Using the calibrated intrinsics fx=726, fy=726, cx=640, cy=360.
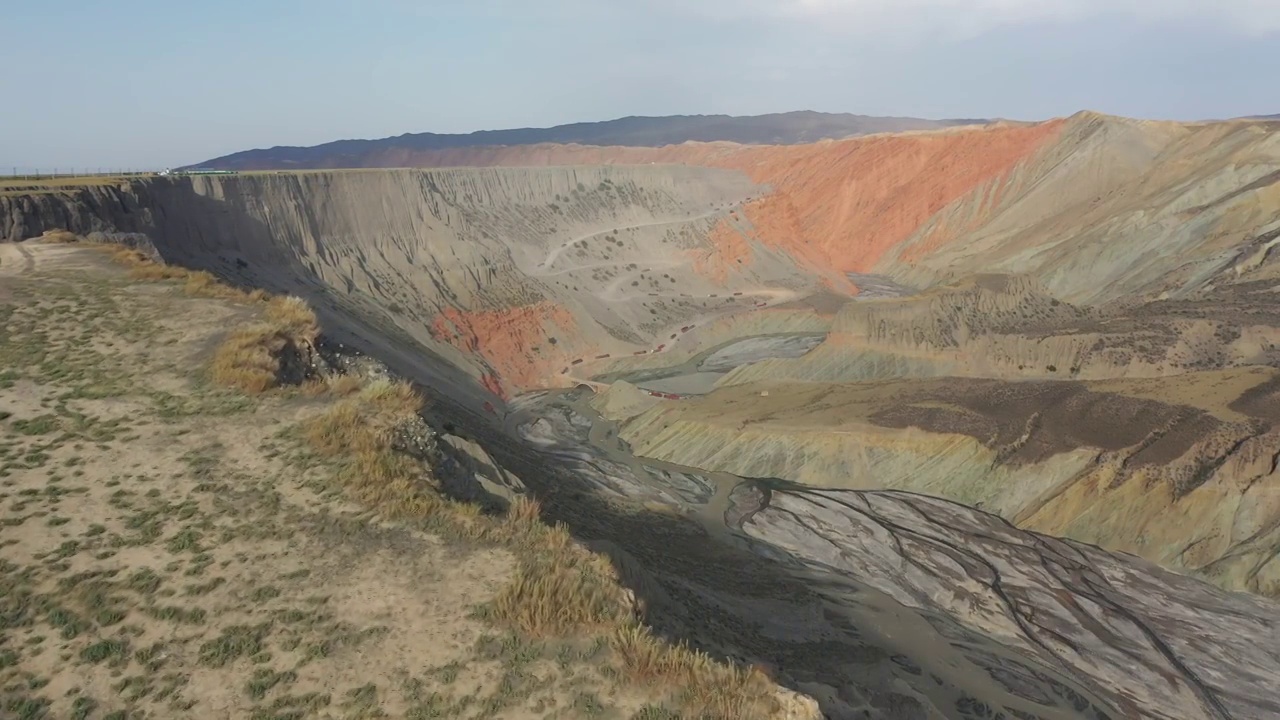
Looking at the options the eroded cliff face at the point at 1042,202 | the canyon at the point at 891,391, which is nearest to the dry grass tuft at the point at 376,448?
the canyon at the point at 891,391

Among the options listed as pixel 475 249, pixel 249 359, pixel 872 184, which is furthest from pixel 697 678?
pixel 872 184

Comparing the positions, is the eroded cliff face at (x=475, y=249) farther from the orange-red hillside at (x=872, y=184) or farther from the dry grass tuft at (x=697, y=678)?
the dry grass tuft at (x=697, y=678)

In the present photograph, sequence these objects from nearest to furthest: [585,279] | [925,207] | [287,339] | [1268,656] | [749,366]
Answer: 1. [287,339]
2. [1268,656]
3. [749,366]
4. [585,279]
5. [925,207]

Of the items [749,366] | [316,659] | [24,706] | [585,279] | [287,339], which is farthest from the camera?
[585,279]

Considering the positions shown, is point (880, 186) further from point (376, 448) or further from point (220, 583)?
point (220, 583)

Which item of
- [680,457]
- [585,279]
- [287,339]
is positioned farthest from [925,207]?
[287,339]

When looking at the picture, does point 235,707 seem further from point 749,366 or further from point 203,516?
point 749,366

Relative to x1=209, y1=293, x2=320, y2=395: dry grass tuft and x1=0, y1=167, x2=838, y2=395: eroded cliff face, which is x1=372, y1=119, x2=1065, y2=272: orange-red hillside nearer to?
x1=0, y1=167, x2=838, y2=395: eroded cliff face

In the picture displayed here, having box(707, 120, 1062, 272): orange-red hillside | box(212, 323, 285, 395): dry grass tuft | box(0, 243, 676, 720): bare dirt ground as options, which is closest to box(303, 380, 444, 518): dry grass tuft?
box(0, 243, 676, 720): bare dirt ground
